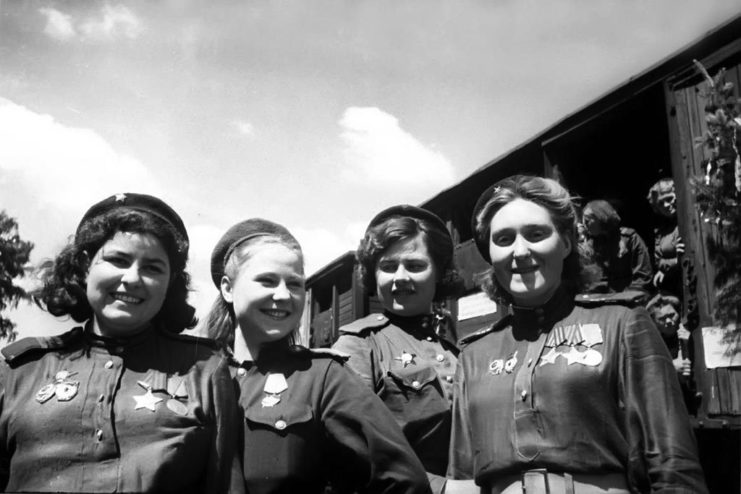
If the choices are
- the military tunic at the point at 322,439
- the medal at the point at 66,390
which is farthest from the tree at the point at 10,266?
the military tunic at the point at 322,439

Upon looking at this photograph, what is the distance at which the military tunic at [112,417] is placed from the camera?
205 centimetres

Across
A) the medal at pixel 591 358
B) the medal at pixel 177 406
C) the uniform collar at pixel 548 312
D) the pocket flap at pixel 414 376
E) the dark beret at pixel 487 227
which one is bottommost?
the medal at pixel 177 406

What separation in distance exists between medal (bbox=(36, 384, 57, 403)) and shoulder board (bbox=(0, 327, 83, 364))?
0.17 meters

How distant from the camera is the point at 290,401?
2.35 meters

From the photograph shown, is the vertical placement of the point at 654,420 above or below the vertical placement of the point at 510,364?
below

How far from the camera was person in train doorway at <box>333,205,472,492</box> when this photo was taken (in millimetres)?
2895

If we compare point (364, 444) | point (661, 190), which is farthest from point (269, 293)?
point (661, 190)

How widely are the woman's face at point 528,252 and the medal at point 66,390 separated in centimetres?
161

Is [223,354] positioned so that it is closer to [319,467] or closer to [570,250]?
[319,467]

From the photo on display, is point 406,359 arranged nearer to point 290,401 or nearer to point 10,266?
point 290,401

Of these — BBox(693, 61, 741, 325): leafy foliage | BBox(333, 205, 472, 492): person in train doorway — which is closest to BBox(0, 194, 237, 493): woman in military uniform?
BBox(333, 205, 472, 492): person in train doorway

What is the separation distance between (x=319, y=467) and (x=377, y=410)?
0.30 meters

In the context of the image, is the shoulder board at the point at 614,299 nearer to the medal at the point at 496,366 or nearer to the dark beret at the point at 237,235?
the medal at the point at 496,366

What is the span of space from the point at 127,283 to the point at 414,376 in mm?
1387
